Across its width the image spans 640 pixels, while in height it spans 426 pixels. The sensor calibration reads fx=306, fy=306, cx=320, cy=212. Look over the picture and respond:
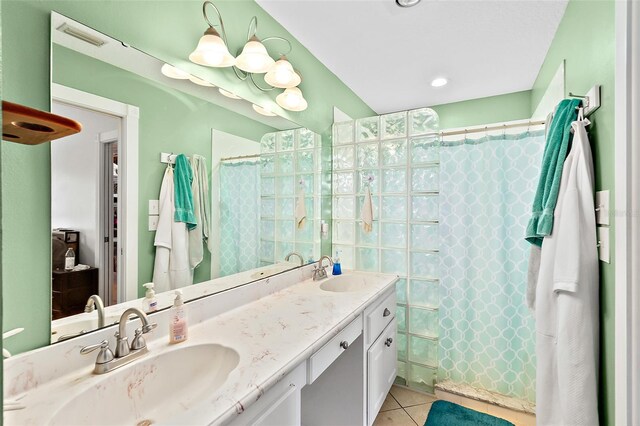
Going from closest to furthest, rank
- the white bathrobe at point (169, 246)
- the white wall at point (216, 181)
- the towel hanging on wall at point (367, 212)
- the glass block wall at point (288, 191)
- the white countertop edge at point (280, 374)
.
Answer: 1. the white countertop edge at point (280, 374)
2. the white bathrobe at point (169, 246)
3. the white wall at point (216, 181)
4. the glass block wall at point (288, 191)
5. the towel hanging on wall at point (367, 212)

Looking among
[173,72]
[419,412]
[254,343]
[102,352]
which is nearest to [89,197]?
[102,352]

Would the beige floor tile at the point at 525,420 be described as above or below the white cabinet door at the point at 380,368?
below

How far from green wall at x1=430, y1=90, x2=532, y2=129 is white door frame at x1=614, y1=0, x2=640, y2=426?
2.10m

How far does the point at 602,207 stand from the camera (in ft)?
3.84

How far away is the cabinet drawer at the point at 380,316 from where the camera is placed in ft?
5.49

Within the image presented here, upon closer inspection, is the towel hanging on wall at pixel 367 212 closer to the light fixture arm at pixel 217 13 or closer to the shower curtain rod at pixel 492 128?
the shower curtain rod at pixel 492 128

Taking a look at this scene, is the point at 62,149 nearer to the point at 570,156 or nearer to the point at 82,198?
the point at 82,198

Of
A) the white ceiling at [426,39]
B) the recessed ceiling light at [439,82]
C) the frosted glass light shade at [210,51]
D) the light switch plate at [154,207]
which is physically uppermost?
the white ceiling at [426,39]

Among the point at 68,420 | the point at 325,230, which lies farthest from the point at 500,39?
the point at 68,420

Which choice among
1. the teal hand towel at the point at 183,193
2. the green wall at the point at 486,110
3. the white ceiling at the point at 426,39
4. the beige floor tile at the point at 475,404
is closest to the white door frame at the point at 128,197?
the teal hand towel at the point at 183,193

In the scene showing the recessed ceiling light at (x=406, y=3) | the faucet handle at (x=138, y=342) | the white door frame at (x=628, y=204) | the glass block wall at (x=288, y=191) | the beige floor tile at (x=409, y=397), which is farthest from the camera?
the beige floor tile at (x=409, y=397)

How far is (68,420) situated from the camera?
0.78 metres

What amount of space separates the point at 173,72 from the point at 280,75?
2.09ft

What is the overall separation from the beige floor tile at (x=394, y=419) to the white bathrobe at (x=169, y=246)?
1506 millimetres
